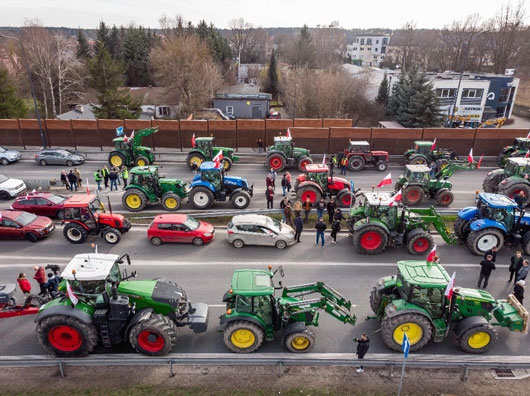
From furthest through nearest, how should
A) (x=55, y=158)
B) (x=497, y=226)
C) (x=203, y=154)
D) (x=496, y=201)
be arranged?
1. (x=55, y=158)
2. (x=203, y=154)
3. (x=496, y=201)
4. (x=497, y=226)

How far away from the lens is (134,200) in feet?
57.4

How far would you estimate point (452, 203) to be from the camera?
19.0 meters

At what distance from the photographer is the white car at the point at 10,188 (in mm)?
19141

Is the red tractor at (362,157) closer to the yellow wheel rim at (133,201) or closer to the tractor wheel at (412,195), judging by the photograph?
the tractor wheel at (412,195)

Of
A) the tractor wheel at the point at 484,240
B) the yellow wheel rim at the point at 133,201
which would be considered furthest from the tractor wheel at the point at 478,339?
the yellow wheel rim at the point at 133,201

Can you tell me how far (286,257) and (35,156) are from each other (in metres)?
20.8

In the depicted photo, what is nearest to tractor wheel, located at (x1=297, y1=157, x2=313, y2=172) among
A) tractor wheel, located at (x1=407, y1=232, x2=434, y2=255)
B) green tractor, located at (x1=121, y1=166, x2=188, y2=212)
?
green tractor, located at (x1=121, y1=166, x2=188, y2=212)

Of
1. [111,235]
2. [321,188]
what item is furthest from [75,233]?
[321,188]

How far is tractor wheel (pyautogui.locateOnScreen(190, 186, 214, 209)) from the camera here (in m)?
17.3

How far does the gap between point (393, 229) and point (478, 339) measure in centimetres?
528

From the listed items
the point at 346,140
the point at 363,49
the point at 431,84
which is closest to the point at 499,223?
the point at 346,140

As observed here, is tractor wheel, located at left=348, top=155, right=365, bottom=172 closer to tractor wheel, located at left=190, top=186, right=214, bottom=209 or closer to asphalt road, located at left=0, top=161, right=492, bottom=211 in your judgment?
asphalt road, located at left=0, top=161, right=492, bottom=211

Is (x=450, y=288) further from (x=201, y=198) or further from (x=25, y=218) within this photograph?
(x=25, y=218)

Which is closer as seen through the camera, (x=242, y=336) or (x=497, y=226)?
(x=242, y=336)
